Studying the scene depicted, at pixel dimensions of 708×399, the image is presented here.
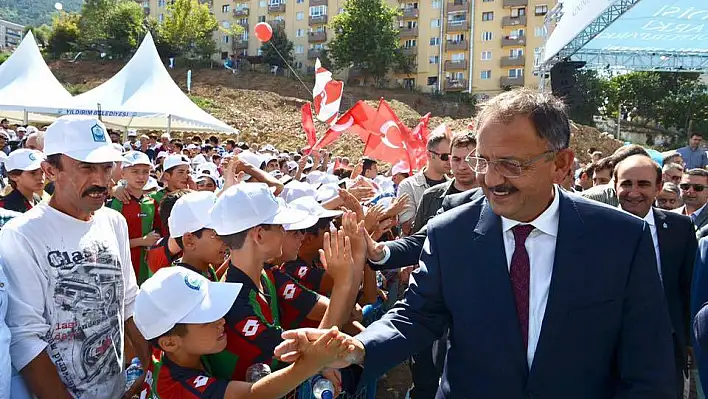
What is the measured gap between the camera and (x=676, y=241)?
3.31 metres

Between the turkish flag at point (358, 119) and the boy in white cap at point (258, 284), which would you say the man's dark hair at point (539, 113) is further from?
the turkish flag at point (358, 119)

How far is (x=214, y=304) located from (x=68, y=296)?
0.70 meters

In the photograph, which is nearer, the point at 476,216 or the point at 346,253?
the point at 476,216

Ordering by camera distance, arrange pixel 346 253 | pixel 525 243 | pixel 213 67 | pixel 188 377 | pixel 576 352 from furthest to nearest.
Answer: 1. pixel 213 67
2. pixel 346 253
3. pixel 188 377
4. pixel 525 243
5. pixel 576 352

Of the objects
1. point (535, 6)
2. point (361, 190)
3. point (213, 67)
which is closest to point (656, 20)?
point (361, 190)

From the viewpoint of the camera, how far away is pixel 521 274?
196 centimetres

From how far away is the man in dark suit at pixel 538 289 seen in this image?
6.10 ft

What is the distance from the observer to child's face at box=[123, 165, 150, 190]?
5.39 meters

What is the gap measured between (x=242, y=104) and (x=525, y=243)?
44.5 metres

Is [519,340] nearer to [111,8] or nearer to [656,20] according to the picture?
[656,20]

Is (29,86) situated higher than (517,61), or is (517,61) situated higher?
(517,61)

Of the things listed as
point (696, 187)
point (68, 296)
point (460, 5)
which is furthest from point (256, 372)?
point (460, 5)

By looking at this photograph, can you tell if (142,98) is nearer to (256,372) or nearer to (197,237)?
(197,237)

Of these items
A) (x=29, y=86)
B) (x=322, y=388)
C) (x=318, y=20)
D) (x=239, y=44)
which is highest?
(x=318, y=20)
